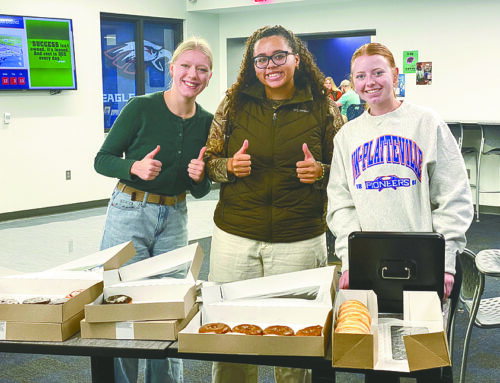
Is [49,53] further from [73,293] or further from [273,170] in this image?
[73,293]

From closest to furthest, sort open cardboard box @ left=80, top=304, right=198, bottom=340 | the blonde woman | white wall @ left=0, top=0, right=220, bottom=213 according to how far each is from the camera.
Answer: open cardboard box @ left=80, top=304, right=198, bottom=340 → the blonde woman → white wall @ left=0, top=0, right=220, bottom=213

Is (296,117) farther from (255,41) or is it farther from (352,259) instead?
(352,259)

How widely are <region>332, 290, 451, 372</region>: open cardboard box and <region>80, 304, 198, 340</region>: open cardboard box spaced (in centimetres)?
42

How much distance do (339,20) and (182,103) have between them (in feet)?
21.6

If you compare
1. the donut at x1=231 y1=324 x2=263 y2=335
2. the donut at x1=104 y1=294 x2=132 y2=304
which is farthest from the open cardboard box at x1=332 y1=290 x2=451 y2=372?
the donut at x1=104 y1=294 x2=132 y2=304

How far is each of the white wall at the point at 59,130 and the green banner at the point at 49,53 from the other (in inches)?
6.1

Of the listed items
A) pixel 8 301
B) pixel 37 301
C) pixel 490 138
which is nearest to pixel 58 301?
pixel 37 301

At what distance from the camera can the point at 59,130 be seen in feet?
25.4

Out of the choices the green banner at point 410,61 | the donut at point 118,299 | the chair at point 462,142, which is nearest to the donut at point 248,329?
the donut at point 118,299

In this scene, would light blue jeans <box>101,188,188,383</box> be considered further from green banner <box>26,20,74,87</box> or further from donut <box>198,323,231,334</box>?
green banner <box>26,20,74,87</box>

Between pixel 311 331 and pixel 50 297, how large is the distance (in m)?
0.77

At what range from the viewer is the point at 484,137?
281 inches

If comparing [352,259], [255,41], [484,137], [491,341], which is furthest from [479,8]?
[352,259]

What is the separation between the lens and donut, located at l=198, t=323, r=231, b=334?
5.36 feet
